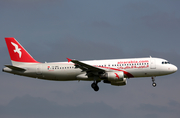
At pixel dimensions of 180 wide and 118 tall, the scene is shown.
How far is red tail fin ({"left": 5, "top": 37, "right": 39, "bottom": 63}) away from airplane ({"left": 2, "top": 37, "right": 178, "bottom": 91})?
590 mm

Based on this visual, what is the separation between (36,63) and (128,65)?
15.5 metres

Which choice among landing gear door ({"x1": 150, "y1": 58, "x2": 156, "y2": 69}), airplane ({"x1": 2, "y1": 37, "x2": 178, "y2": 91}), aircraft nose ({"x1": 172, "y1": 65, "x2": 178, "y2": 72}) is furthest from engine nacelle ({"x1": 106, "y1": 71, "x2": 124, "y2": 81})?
aircraft nose ({"x1": 172, "y1": 65, "x2": 178, "y2": 72})

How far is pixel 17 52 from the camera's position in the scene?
191 ft

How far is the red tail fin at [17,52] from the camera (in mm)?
57688

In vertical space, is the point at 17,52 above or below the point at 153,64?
above

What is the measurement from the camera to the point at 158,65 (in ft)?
178

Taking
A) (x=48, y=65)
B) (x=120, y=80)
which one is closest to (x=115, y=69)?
(x=120, y=80)

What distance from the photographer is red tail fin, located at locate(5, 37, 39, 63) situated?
57688 millimetres

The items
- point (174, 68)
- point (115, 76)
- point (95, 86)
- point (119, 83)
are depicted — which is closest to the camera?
point (115, 76)

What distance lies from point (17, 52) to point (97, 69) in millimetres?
14831

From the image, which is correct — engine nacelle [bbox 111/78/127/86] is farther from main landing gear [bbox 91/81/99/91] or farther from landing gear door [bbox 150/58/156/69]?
landing gear door [bbox 150/58/156/69]

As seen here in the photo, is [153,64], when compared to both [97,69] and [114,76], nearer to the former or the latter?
[114,76]

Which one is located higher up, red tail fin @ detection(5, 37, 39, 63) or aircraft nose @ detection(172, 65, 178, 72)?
red tail fin @ detection(5, 37, 39, 63)

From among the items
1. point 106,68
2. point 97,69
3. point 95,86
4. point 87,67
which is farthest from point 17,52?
point 106,68
